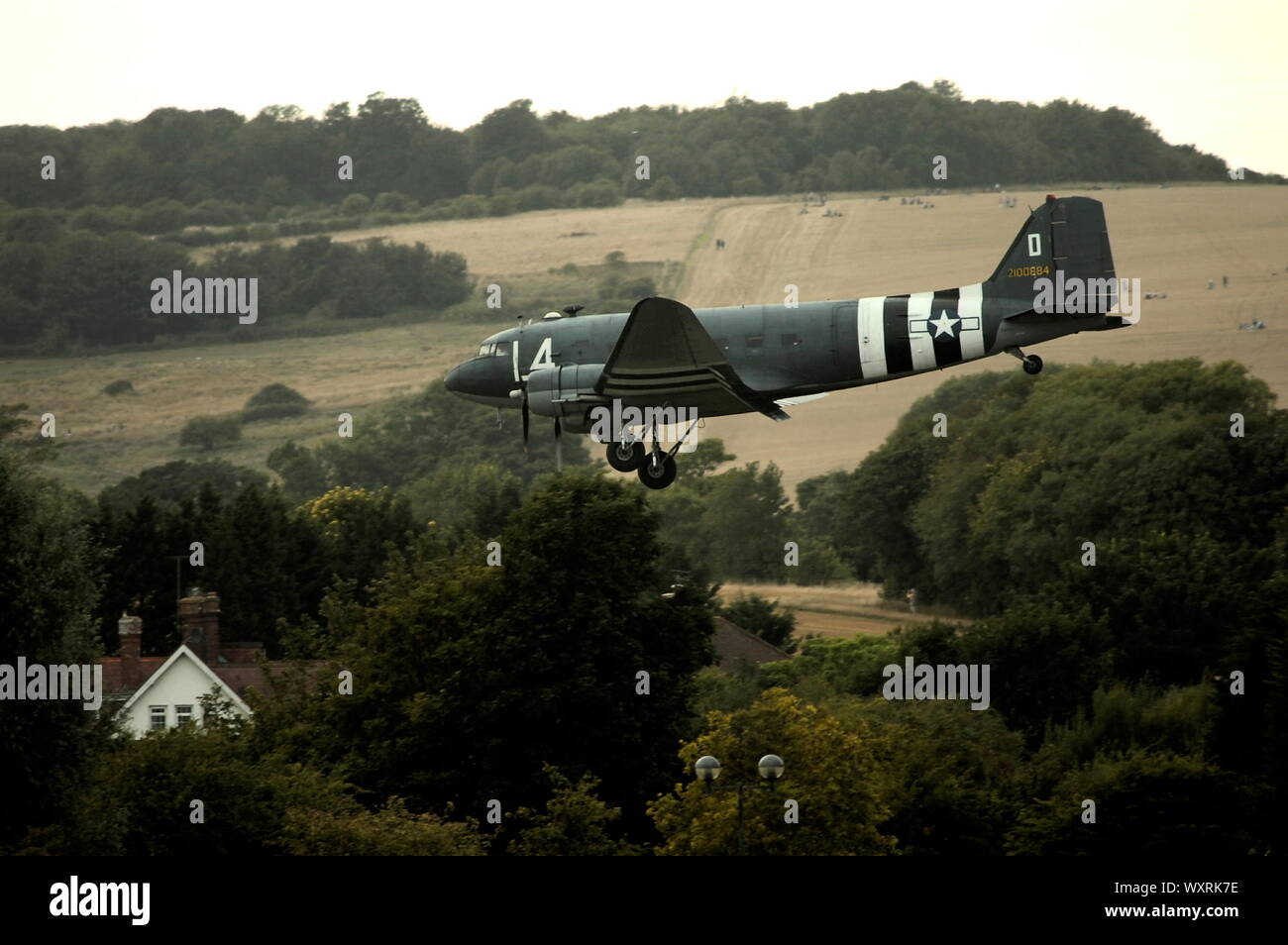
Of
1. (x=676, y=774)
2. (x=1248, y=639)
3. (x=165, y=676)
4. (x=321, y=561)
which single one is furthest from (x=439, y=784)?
(x=321, y=561)

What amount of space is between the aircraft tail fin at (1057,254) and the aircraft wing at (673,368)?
6.98 m

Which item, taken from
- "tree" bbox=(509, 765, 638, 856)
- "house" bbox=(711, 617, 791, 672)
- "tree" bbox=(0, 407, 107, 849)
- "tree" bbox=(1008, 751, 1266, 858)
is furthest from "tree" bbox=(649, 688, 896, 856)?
"house" bbox=(711, 617, 791, 672)

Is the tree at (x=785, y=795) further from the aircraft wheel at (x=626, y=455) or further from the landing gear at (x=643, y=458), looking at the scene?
the aircraft wheel at (x=626, y=455)

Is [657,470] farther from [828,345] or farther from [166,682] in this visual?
[166,682]

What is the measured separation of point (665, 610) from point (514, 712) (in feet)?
21.5

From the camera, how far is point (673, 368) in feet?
161

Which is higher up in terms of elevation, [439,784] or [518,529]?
[518,529]

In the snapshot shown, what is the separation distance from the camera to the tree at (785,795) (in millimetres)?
53688

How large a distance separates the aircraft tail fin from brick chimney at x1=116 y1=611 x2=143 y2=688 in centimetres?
4351

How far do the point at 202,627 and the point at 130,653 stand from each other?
16.0 feet

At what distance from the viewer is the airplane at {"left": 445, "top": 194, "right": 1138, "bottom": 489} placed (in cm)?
4972

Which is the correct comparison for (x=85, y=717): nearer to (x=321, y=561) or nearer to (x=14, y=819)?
(x=14, y=819)
